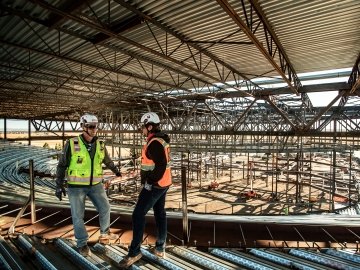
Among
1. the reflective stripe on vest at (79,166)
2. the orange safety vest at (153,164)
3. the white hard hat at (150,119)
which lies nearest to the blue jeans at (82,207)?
the reflective stripe on vest at (79,166)

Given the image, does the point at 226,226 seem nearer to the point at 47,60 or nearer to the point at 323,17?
the point at 323,17

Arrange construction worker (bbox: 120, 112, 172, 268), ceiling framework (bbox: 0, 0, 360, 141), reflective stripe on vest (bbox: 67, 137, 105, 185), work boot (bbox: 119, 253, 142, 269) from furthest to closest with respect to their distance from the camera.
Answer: ceiling framework (bbox: 0, 0, 360, 141)
reflective stripe on vest (bbox: 67, 137, 105, 185)
construction worker (bbox: 120, 112, 172, 268)
work boot (bbox: 119, 253, 142, 269)

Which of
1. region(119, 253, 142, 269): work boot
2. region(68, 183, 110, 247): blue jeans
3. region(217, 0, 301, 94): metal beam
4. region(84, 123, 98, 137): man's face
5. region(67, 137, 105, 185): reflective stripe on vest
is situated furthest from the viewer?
region(217, 0, 301, 94): metal beam

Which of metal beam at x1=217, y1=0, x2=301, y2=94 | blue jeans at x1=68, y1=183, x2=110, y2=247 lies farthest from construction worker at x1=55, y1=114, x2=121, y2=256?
metal beam at x1=217, y1=0, x2=301, y2=94

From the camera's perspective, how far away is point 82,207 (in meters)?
3.46

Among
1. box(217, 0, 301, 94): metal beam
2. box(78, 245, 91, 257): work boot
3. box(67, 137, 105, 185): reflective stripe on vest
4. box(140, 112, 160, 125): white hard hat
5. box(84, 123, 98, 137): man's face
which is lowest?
box(78, 245, 91, 257): work boot

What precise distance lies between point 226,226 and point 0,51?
35.6 ft

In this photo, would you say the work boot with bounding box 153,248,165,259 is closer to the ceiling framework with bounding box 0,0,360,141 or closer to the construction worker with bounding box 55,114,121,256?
the construction worker with bounding box 55,114,121,256

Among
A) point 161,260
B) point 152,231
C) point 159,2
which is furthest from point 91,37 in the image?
point 161,260

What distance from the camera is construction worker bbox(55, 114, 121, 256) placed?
3.35 meters

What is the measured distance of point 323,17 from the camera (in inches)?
261

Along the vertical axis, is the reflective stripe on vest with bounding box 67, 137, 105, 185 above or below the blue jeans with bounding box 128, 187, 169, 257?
above

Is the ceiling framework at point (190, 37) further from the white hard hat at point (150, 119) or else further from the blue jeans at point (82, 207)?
the blue jeans at point (82, 207)

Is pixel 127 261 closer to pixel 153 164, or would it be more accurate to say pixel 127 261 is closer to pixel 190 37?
pixel 153 164
